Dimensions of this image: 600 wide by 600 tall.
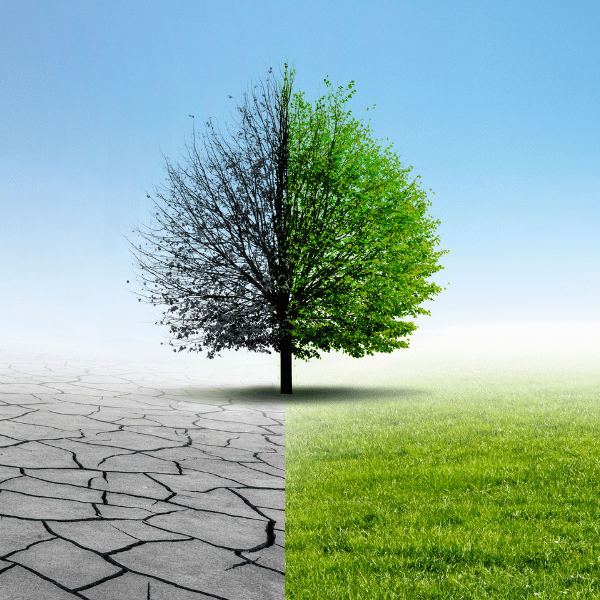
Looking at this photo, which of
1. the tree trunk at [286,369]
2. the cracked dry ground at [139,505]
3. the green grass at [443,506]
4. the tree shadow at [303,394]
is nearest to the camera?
the cracked dry ground at [139,505]

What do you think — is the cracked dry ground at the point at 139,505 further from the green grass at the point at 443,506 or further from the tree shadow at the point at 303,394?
the tree shadow at the point at 303,394

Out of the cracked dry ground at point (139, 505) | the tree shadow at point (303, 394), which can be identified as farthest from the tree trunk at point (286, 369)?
the cracked dry ground at point (139, 505)

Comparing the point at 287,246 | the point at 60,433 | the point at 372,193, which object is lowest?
the point at 60,433

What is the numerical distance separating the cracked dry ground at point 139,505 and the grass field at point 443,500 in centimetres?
34

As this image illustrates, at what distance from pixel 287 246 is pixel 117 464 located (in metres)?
8.32

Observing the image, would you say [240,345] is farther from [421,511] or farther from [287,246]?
[421,511]

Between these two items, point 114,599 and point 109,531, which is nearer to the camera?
point 114,599

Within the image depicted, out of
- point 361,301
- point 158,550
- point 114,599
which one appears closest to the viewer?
point 114,599

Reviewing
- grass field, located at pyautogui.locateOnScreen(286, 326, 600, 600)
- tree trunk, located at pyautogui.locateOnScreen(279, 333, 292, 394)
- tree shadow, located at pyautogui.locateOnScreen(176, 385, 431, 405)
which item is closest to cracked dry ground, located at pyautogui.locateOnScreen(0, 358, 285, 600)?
grass field, located at pyautogui.locateOnScreen(286, 326, 600, 600)

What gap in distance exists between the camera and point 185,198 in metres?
14.8

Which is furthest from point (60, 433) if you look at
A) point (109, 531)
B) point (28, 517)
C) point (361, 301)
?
point (361, 301)

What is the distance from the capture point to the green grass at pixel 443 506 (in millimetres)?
3936

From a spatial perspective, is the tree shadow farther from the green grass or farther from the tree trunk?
the green grass

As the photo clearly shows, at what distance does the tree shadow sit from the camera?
13562 millimetres
